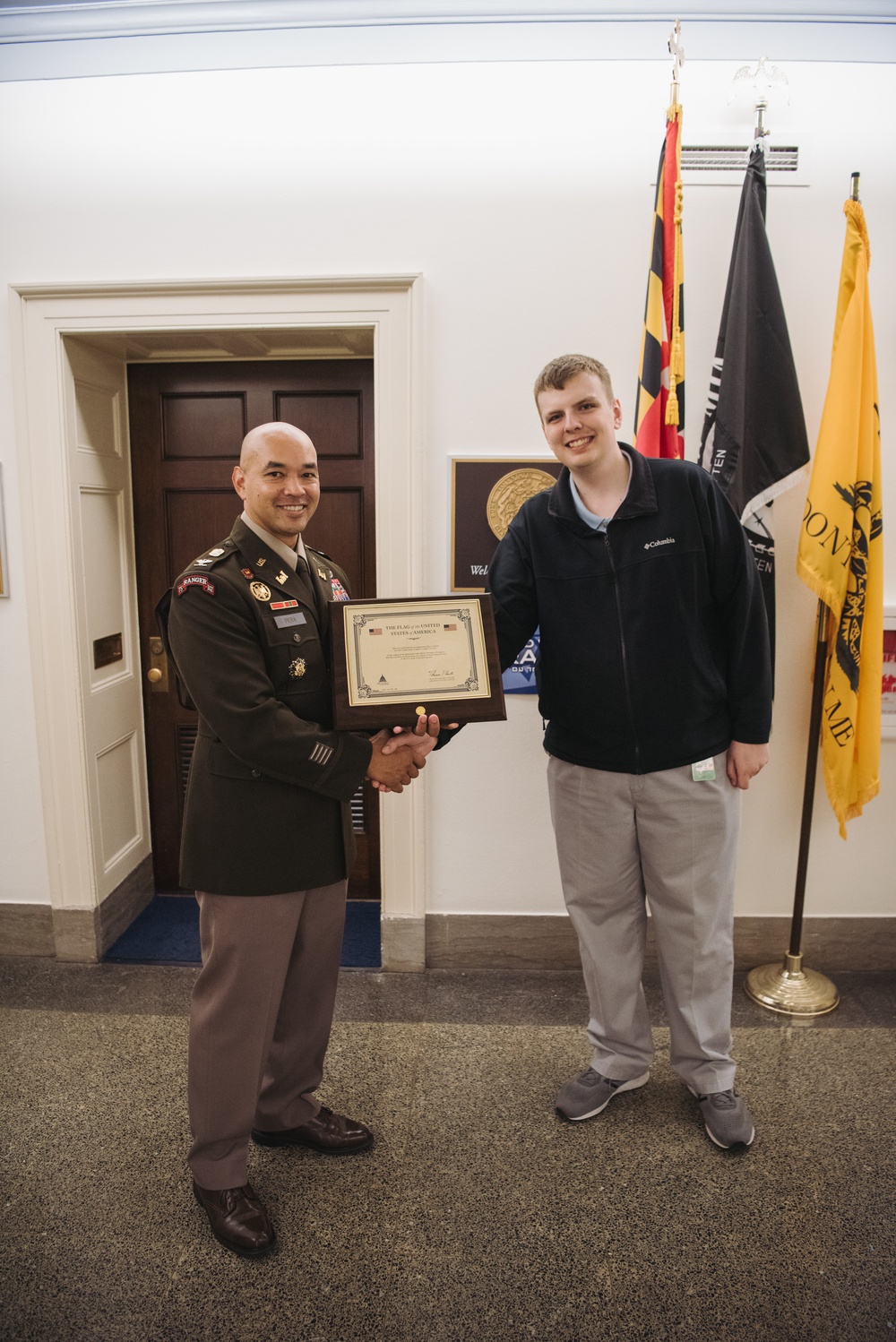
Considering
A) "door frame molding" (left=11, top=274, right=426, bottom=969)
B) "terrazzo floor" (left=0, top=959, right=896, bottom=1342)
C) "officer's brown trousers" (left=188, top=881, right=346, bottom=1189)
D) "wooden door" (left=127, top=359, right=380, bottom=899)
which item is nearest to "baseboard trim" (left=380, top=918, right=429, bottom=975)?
"door frame molding" (left=11, top=274, right=426, bottom=969)

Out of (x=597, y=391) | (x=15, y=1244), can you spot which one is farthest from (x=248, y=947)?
(x=597, y=391)

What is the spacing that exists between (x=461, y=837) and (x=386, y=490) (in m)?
1.17

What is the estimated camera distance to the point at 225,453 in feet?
9.66

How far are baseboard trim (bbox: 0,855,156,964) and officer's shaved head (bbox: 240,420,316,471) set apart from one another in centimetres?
188

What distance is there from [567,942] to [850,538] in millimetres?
1563

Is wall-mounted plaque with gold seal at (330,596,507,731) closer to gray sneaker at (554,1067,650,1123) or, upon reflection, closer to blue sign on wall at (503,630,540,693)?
blue sign on wall at (503,630,540,693)

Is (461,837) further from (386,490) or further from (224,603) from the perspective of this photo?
(224,603)

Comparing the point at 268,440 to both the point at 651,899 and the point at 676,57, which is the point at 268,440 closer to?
Result: the point at 651,899

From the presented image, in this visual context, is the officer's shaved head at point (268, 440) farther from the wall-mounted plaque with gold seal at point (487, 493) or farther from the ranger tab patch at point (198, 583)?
the wall-mounted plaque with gold seal at point (487, 493)

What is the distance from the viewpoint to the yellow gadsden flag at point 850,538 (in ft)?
7.41

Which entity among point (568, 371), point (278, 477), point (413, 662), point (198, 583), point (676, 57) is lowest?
point (413, 662)

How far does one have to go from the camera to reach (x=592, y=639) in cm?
184

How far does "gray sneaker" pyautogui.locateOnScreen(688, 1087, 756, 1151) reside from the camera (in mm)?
1905

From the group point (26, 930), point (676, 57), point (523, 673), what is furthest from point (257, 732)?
point (676, 57)
